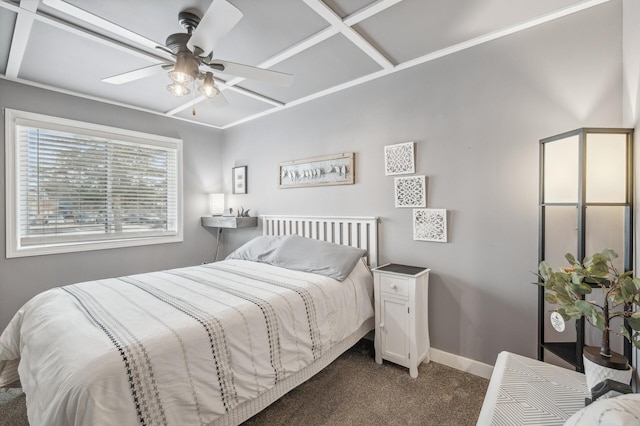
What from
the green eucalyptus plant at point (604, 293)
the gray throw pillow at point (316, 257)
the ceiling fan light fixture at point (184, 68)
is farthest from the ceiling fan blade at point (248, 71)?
the green eucalyptus plant at point (604, 293)

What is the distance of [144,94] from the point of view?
3057 mm

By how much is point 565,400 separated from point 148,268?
404cm

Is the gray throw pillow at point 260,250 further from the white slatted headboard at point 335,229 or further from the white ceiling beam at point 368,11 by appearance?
the white ceiling beam at point 368,11

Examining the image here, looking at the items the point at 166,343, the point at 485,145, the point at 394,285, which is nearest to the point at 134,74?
the point at 166,343

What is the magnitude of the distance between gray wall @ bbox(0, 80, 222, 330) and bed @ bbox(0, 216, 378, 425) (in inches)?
51.5

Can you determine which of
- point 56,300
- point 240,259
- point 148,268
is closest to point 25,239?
point 148,268

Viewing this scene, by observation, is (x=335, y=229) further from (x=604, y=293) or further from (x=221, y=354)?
(x=604, y=293)

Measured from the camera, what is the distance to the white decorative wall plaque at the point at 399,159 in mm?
2482

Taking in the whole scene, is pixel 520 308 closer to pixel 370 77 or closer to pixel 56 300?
pixel 370 77

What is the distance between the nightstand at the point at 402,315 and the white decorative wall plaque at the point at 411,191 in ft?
1.89

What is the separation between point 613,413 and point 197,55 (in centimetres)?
245

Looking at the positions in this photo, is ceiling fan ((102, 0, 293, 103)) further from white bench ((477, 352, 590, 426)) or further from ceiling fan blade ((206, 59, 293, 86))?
white bench ((477, 352, 590, 426))

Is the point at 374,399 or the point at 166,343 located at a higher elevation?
the point at 166,343

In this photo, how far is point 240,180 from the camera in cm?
406
